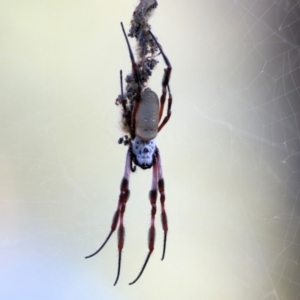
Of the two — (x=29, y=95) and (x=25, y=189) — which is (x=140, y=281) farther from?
(x=29, y=95)

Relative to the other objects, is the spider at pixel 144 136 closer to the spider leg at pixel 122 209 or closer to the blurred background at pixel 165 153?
the spider leg at pixel 122 209

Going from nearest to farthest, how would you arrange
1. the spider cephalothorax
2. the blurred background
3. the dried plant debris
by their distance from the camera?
the dried plant debris → the spider cephalothorax → the blurred background

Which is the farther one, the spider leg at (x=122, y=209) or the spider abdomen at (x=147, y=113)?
the spider leg at (x=122, y=209)

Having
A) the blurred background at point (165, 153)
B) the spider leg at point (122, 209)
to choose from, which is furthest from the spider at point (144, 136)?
the blurred background at point (165, 153)

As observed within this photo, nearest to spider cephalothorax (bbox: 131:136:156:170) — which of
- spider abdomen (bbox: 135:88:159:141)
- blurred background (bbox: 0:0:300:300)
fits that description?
spider abdomen (bbox: 135:88:159:141)

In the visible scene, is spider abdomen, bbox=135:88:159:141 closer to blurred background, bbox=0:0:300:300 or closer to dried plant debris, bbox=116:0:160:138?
dried plant debris, bbox=116:0:160:138

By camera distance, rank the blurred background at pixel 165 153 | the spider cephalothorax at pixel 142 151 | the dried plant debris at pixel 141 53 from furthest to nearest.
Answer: the blurred background at pixel 165 153
the spider cephalothorax at pixel 142 151
the dried plant debris at pixel 141 53
